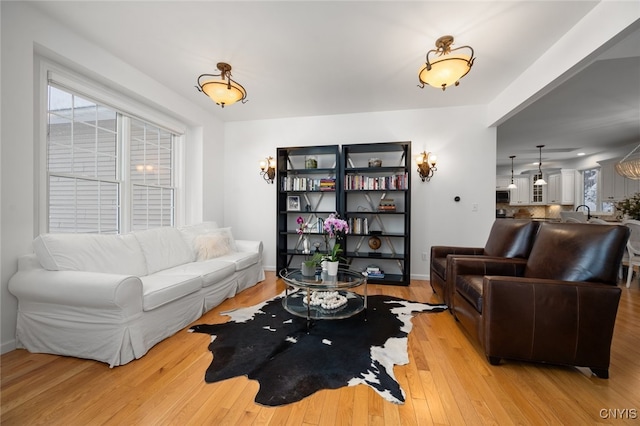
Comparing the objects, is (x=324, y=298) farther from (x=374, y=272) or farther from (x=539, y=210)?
(x=539, y=210)

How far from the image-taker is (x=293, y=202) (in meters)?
4.19

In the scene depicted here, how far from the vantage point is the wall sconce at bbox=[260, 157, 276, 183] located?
4332 mm

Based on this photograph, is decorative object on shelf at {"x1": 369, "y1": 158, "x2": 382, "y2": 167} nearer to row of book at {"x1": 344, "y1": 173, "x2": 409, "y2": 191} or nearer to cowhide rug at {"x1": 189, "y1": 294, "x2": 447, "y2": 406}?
row of book at {"x1": 344, "y1": 173, "x2": 409, "y2": 191}

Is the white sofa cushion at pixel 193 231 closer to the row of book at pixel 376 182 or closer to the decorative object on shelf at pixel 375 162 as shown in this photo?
the row of book at pixel 376 182

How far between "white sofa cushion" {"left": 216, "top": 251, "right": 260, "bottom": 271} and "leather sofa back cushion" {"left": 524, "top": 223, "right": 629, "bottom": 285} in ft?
9.99

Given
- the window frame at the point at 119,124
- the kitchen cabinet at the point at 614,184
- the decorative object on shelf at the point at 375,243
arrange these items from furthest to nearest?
1. the kitchen cabinet at the point at 614,184
2. the decorative object on shelf at the point at 375,243
3. the window frame at the point at 119,124

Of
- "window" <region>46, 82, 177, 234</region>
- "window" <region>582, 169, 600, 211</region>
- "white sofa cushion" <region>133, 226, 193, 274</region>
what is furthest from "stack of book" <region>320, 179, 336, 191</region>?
"window" <region>582, 169, 600, 211</region>

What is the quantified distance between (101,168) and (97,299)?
1.79 m

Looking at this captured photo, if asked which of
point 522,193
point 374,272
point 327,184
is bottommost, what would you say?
point 374,272

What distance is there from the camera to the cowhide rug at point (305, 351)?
1570mm

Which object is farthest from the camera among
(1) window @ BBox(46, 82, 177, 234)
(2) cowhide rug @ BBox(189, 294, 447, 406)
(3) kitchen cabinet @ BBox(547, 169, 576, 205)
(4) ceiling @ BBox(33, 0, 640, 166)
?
(3) kitchen cabinet @ BBox(547, 169, 576, 205)

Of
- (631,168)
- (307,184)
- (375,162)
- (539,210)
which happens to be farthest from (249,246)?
(539,210)

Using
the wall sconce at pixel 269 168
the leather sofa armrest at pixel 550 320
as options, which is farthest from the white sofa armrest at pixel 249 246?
the leather sofa armrest at pixel 550 320

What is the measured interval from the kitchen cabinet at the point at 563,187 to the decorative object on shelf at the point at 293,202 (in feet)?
27.1
